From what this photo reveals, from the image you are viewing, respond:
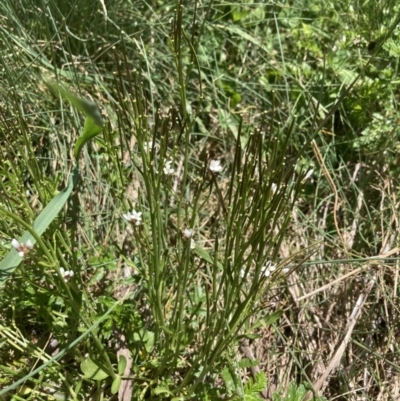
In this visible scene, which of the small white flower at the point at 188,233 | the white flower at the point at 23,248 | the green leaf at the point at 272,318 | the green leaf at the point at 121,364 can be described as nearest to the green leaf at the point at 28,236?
the white flower at the point at 23,248

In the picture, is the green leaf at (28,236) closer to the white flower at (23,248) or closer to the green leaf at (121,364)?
the white flower at (23,248)

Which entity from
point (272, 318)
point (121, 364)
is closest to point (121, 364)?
point (121, 364)

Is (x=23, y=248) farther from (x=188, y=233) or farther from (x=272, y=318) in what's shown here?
(x=272, y=318)

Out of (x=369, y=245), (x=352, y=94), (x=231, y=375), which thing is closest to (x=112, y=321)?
(x=231, y=375)

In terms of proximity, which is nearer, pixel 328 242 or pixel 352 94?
pixel 328 242

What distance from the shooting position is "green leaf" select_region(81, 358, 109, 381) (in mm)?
1235

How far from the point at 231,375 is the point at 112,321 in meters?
0.32

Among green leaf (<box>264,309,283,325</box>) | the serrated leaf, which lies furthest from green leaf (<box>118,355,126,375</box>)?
green leaf (<box>264,309,283,325</box>)

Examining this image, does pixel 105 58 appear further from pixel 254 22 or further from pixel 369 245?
pixel 369 245

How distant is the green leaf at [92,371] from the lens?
48.6 inches

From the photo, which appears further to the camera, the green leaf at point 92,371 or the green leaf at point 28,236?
the green leaf at point 92,371

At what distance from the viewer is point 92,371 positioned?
1240 millimetres

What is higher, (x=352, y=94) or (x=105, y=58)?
(x=352, y=94)

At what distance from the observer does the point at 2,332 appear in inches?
50.4
